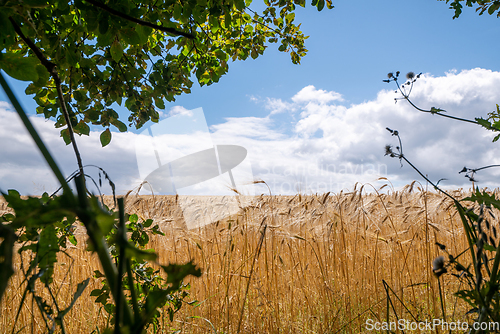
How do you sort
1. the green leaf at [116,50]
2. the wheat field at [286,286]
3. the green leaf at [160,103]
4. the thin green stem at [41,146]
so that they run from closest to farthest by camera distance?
the thin green stem at [41,146]
the green leaf at [116,50]
the green leaf at [160,103]
the wheat field at [286,286]

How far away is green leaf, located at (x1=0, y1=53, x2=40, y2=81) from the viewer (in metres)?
0.40

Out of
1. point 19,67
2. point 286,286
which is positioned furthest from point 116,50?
point 286,286

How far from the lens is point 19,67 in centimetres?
40

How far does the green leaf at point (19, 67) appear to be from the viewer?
0.40 meters

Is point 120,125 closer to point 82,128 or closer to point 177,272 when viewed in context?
point 82,128

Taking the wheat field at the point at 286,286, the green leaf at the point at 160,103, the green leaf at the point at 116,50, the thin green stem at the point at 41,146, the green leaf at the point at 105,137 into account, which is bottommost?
the wheat field at the point at 286,286

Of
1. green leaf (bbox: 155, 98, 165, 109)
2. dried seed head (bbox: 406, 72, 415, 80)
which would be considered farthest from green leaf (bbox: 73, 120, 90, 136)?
dried seed head (bbox: 406, 72, 415, 80)

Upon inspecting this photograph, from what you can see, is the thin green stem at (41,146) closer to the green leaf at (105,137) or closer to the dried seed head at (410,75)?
the green leaf at (105,137)

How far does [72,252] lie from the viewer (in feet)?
8.02

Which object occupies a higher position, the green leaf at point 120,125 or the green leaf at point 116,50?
the green leaf at point 116,50

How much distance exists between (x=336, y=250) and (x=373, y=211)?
41.2 inches

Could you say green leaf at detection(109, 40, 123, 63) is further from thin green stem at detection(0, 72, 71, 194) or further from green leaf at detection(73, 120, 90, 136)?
thin green stem at detection(0, 72, 71, 194)

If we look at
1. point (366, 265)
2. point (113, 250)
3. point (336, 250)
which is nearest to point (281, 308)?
point (336, 250)

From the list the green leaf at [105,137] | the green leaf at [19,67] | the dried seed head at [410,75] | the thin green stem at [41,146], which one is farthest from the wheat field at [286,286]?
the thin green stem at [41,146]
